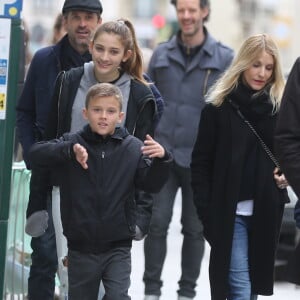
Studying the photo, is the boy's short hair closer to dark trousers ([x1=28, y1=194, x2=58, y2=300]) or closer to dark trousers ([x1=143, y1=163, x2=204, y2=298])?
dark trousers ([x1=28, y1=194, x2=58, y2=300])

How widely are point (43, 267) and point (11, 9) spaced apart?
61.7 inches

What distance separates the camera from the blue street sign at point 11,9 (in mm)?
6352

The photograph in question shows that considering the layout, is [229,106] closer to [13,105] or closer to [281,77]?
[281,77]

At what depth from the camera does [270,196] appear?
6309mm

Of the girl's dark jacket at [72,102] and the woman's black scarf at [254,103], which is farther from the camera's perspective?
the woman's black scarf at [254,103]

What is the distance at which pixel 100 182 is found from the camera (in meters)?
5.84

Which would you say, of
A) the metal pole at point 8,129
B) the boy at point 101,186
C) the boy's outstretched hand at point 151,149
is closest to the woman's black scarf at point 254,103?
the boy at point 101,186

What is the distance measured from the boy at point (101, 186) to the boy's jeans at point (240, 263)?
650 millimetres

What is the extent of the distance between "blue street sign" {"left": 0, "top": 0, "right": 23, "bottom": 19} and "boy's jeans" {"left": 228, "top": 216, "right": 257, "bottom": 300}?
64.0 inches

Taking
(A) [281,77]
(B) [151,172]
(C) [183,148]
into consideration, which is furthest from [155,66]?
(B) [151,172]

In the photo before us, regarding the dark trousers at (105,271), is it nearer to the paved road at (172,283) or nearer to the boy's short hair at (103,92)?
the boy's short hair at (103,92)

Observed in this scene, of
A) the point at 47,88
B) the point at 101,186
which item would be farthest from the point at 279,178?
the point at 47,88

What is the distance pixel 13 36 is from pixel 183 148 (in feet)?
6.97

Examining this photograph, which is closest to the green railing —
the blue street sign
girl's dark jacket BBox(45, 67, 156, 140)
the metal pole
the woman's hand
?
the metal pole
